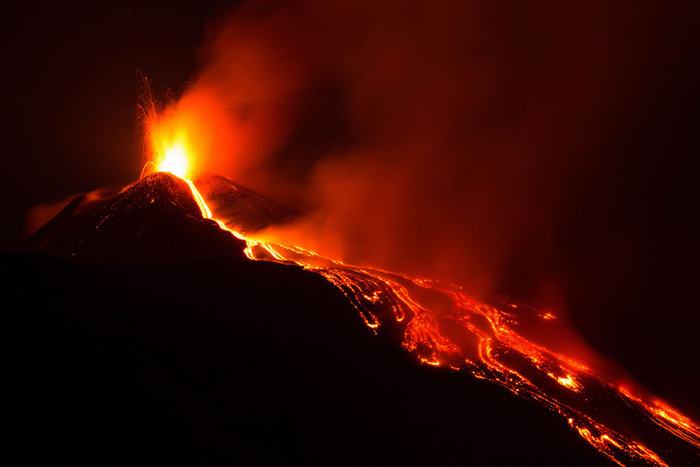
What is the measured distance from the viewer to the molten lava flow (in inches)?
461

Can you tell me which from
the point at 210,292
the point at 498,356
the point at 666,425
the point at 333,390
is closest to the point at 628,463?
the point at 666,425

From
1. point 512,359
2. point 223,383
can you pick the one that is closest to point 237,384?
point 223,383

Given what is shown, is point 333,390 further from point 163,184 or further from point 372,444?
point 163,184

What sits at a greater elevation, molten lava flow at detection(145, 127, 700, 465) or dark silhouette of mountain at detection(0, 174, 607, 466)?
molten lava flow at detection(145, 127, 700, 465)

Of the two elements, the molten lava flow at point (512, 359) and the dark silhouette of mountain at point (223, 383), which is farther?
the molten lava flow at point (512, 359)

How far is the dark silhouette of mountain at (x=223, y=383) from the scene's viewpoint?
8148 mm

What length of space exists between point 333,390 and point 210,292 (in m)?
4.95

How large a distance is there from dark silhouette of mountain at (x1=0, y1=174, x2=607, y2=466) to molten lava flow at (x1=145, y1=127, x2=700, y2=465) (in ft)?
2.71

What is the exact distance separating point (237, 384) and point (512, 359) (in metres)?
8.71

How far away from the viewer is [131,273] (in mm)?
13664

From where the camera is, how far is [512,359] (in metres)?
14.9

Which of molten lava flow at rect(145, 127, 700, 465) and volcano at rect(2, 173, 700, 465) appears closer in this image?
volcano at rect(2, 173, 700, 465)

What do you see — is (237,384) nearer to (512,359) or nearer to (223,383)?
(223,383)

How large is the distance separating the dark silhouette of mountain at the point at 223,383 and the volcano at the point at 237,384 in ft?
0.10
